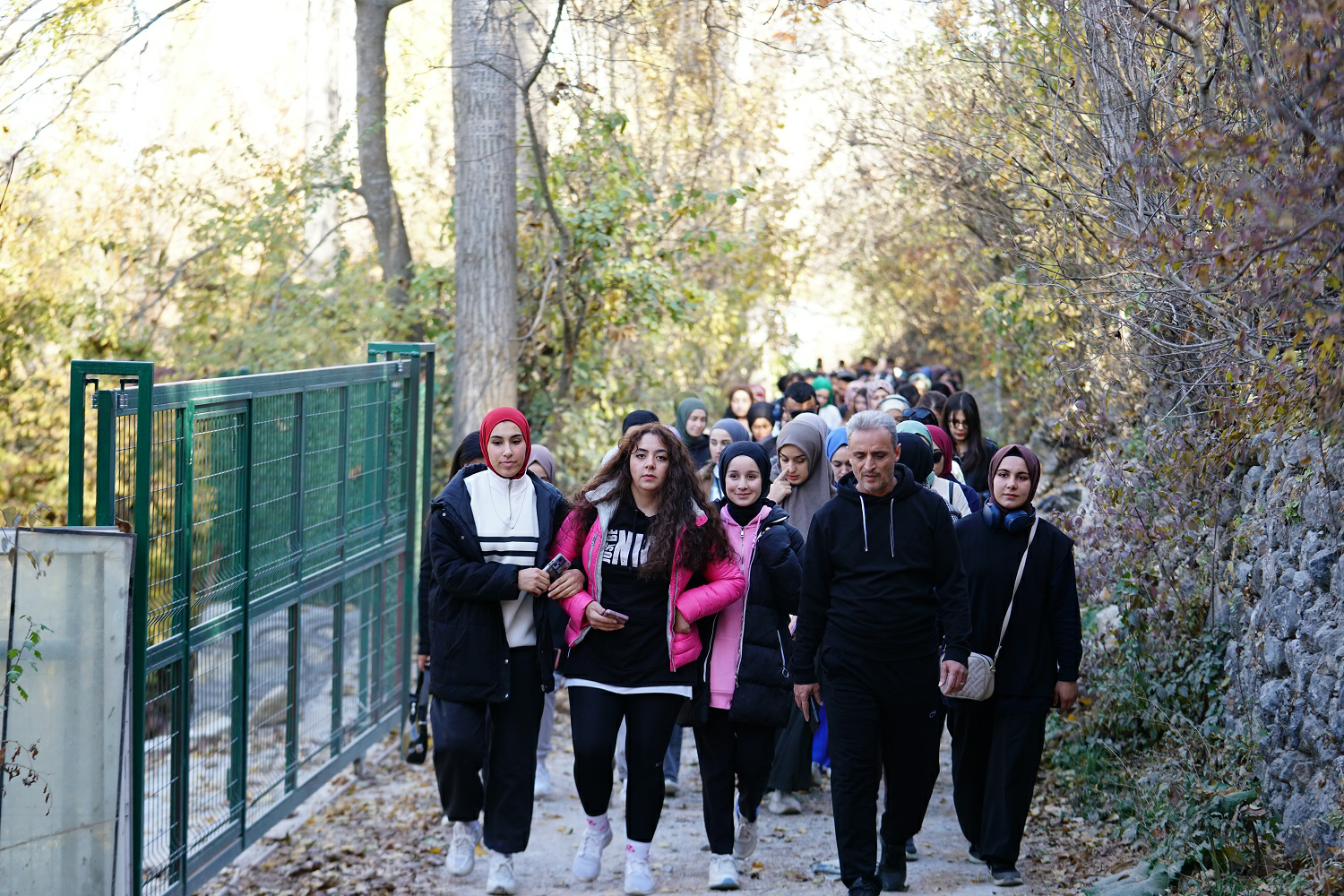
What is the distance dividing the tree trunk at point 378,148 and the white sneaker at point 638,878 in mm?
8531

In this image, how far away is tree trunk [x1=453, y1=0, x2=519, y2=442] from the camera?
35.8ft

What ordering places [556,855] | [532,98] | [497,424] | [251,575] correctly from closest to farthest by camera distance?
[497,424] < [251,575] < [556,855] < [532,98]

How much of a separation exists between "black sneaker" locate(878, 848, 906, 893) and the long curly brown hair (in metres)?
1.50

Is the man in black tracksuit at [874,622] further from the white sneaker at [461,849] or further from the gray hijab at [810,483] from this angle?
the white sneaker at [461,849]

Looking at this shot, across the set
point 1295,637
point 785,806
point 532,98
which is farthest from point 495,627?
point 532,98

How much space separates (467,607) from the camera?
602cm

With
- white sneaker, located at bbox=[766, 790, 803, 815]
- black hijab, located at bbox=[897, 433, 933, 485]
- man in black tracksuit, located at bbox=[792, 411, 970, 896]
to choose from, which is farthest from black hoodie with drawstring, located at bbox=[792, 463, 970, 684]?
white sneaker, located at bbox=[766, 790, 803, 815]

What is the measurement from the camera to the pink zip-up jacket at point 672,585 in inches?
231

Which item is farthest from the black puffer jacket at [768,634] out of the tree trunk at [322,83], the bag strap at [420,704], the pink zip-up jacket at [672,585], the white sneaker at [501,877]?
the tree trunk at [322,83]

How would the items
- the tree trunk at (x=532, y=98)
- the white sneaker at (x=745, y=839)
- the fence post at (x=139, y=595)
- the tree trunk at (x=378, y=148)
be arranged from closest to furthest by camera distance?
the fence post at (x=139, y=595) < the white sneaker at (x=745, y=839) < the tree trunk at (x=532, y=98) < the tree trunk at (x=378, y=148)

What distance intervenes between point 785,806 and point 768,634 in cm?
186

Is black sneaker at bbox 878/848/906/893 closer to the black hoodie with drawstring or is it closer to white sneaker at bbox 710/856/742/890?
white sneaker at bbox 710/856/742/890

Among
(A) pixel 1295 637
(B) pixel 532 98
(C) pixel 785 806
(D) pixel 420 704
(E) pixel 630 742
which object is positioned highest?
(B) pixel 532 98

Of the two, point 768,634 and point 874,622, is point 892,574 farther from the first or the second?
point 768,634
